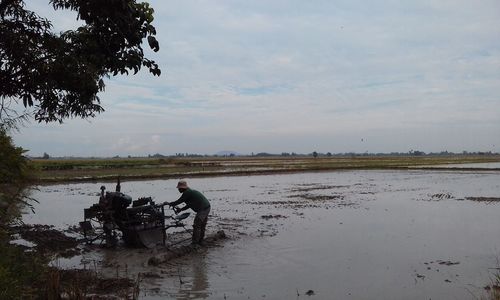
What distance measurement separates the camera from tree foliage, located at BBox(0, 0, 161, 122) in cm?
470

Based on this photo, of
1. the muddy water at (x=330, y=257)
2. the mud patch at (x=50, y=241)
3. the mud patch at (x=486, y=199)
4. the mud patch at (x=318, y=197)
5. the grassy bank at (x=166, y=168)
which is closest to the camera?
the muddy water at (x=330, y=257)

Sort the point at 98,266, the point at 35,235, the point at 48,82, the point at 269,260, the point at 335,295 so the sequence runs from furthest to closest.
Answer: the point at 35,235
the point at 269,260
the point at 98,266
the point at 335,295
the point at 48,82

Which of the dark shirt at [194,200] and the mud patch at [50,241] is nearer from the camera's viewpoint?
the mud patch at [50,241]

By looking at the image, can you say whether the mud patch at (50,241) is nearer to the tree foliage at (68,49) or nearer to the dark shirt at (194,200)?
the dark shirt at (194,200)

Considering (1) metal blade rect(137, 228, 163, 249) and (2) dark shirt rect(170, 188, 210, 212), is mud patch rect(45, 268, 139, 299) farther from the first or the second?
(2) dark shirt rect(170, 188, 210, 212)

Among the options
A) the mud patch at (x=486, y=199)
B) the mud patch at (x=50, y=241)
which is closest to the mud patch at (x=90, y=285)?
the mud patch at (x=50, y=241)

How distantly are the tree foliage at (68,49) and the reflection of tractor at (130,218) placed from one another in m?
4.54

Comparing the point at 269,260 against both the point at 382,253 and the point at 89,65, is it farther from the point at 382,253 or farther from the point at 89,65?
the point at 89,65

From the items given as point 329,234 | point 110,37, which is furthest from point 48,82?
point 329,234

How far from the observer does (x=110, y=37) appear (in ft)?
16.2

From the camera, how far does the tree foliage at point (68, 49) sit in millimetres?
4699

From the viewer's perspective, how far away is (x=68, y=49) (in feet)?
16.9

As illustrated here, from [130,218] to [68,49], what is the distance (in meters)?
A: 5.18

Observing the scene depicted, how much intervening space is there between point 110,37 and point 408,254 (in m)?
7.14
